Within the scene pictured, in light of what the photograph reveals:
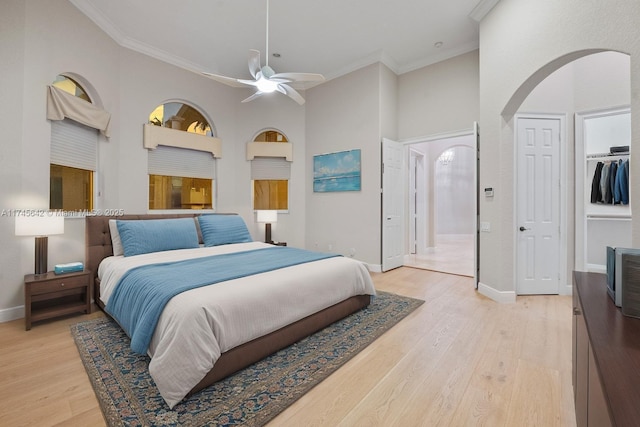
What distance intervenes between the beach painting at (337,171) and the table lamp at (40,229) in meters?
3.72

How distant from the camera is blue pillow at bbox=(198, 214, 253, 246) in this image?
4.00m

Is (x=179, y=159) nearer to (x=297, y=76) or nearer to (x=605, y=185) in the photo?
(x=297, y=76)

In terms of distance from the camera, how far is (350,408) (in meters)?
1.64

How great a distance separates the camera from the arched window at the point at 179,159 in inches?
174

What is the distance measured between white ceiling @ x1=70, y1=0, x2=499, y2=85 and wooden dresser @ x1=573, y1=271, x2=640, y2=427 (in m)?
3.74

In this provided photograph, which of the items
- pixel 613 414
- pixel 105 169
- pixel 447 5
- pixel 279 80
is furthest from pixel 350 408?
pixel 447 5

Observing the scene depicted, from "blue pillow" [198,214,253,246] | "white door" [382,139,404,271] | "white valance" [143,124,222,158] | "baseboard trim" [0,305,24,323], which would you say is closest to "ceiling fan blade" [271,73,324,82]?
"white door" [382,139,404,271]

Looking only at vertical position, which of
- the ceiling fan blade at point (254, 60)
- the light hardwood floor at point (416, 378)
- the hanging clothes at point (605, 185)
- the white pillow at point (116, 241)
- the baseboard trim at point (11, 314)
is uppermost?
the ceiling fan blade at point (254, 60)

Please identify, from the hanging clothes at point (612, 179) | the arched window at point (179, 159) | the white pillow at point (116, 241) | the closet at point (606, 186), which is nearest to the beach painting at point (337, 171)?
the arched window at point (179, 159)

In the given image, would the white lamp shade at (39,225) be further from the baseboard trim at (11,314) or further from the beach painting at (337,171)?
the beach painting at (337,171)

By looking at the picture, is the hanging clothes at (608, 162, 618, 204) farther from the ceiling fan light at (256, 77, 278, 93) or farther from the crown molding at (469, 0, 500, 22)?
the ceiling fan light at (256, 77, 278, 93)

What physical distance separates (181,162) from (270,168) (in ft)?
5.22

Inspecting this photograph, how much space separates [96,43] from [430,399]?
16.7ft

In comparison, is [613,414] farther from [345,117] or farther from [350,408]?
[345,117]
